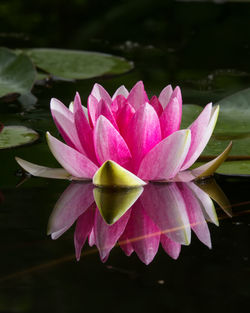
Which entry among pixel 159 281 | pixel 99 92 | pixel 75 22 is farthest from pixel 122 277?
pixel 75 22

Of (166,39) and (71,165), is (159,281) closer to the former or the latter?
(71,165)

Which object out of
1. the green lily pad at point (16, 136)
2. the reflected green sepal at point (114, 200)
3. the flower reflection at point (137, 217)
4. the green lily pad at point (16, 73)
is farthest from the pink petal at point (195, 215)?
the green lily pad at point (16, 73)

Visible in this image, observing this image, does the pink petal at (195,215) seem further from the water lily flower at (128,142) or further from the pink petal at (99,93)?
the pink petal at (99,93)

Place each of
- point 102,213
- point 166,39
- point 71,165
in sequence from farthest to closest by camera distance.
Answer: point 166,39 → point 71,165 → point 102,213

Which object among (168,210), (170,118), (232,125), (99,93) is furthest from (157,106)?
(232,125)

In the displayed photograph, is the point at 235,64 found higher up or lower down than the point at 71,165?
lower down

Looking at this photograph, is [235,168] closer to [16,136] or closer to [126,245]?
[126,245]
